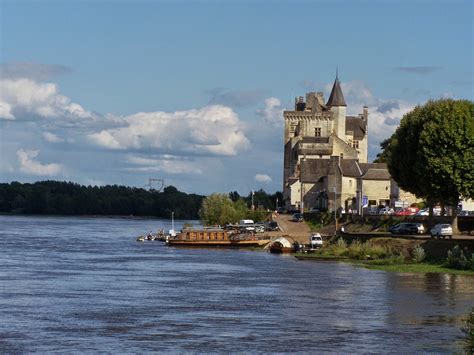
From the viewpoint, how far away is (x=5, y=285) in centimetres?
6919

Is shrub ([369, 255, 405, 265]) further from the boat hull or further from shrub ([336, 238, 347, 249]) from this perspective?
the boat hull

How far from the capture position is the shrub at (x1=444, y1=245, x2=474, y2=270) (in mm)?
79625

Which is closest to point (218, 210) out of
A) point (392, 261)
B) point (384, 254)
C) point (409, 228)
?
point (409, 228)

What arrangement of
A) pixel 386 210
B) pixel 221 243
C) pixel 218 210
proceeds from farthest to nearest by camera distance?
pixel 218 210 → pixel 221 243 → pixel 386 210

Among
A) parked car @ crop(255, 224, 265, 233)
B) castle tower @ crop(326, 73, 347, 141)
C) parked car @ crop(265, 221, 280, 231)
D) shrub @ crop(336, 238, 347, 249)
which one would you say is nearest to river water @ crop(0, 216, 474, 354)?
shrub @ crop(336, 238, 347, 249)

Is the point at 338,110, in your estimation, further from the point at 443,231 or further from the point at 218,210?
the point at 443,231

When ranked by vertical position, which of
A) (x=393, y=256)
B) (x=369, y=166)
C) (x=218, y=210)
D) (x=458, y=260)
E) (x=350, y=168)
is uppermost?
(x=369, y=166)

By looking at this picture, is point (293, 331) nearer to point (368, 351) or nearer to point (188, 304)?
point (368, 351)

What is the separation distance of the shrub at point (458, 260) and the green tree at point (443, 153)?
13169 millimetres

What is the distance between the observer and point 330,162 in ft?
520

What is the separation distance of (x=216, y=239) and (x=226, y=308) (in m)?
71.6

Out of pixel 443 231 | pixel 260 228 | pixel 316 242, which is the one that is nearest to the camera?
pixel 443 231

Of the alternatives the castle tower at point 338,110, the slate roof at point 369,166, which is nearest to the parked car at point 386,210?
the slate roof at point 369,166

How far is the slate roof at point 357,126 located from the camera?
183875mm
